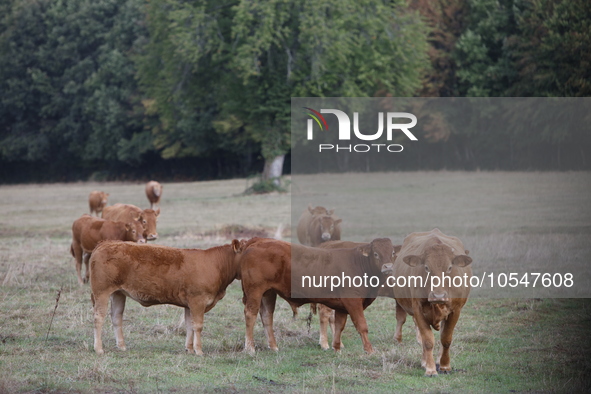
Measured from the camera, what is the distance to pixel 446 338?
7738 millimetres

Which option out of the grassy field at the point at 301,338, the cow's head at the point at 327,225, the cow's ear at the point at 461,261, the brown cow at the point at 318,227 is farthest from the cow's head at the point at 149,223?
the cow's ear at the point at 461,261

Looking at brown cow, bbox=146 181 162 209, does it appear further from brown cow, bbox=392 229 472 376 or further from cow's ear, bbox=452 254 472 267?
cow's ear, bbox=452 254 472 267

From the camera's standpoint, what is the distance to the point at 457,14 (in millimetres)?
48375

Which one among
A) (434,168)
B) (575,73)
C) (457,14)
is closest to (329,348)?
(434,168)

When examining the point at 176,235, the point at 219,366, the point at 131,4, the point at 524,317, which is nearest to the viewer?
the point at 219,366

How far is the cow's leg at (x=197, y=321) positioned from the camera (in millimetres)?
8445

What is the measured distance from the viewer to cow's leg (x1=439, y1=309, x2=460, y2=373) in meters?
7.71

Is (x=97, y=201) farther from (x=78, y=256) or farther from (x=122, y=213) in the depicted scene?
(x=78, y=256)

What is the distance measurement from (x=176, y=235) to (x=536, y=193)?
31.4 feet

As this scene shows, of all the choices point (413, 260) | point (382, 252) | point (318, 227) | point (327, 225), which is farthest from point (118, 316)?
point (318, 227)

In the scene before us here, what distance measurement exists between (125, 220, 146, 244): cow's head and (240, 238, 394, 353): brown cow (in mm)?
4211

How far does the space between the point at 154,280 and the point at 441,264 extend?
3187 millimetres

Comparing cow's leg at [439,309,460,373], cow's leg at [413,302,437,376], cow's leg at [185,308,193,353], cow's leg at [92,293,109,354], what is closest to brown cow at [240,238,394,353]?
cow's leg at [185,308,193,353]

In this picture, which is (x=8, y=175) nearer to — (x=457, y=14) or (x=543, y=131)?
(x=457, y=14)
